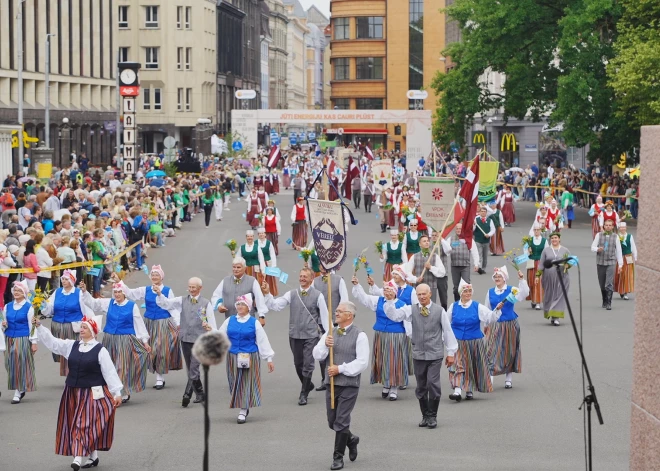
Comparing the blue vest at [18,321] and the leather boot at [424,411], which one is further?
the blue vest at [18,321]

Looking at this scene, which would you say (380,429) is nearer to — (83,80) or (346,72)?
(83,80)

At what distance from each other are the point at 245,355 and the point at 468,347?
2712mm

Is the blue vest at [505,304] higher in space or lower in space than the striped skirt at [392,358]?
higher

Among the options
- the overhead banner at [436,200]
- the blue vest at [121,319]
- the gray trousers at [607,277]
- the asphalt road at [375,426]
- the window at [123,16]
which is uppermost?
the window at [123,16]

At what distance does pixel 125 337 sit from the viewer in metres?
15.1

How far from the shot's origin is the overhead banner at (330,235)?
14516mm

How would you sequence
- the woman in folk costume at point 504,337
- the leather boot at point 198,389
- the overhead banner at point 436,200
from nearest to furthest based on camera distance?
the leather boot at point 198,389, the woman in folk costume at point 504,337, the overhead banner at point 436,200

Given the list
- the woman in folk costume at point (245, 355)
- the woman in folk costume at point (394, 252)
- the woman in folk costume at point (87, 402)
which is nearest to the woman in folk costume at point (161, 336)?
the woman in folk costume at point (245, 355)

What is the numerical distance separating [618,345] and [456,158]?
5130cm

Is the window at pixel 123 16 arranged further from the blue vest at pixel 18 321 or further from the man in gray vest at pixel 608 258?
the blue vest at pixel 18 321

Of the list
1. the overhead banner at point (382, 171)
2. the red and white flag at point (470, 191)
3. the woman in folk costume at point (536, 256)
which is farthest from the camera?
the overhead banner at point (382, 171)

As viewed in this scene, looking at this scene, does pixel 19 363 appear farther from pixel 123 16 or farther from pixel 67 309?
pixel 123 16

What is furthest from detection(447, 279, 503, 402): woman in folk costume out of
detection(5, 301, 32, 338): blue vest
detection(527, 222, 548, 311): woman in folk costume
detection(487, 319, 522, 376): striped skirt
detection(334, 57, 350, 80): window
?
detection(334, 57, 350, 80): window

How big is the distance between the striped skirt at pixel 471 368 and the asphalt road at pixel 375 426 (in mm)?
197
